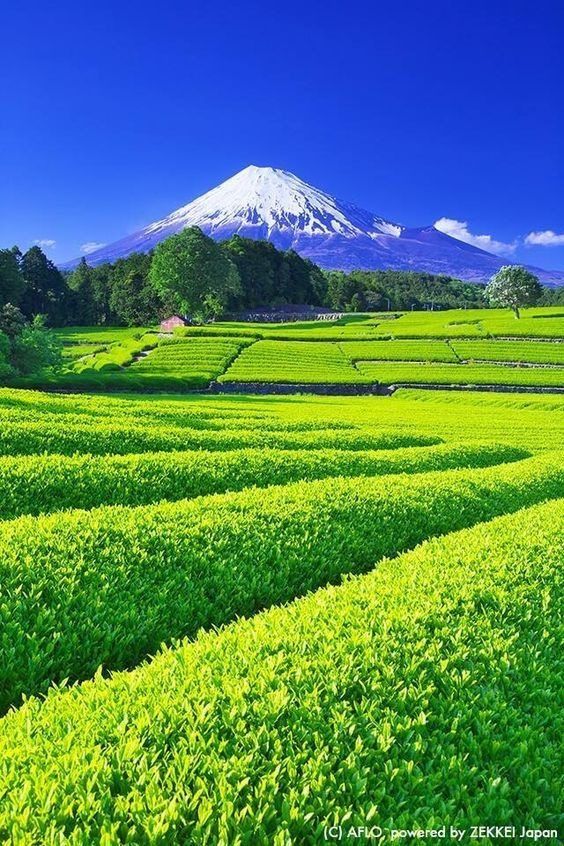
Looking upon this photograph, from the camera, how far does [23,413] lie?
→ 681 inches

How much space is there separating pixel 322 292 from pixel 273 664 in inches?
5874

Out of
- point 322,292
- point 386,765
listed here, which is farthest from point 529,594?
point 322,292

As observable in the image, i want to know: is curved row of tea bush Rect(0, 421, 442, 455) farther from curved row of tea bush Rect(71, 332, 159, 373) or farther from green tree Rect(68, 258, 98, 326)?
green tree Rect(68, 258, 98, 326)

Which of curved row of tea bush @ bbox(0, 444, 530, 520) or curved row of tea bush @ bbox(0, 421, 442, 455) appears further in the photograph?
curved row of tea bush @ bbox(0, 421, 442, 455)

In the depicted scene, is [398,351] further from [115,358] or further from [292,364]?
[115,358]

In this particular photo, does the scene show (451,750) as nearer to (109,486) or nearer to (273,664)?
(273,664)

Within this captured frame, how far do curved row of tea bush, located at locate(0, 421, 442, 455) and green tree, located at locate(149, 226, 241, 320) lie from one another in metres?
82.2

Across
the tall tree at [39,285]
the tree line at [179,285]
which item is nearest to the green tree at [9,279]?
the tree line at [179,285]

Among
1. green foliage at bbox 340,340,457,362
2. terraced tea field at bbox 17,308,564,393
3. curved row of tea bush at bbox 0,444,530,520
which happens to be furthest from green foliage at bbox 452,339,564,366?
curved row of tea bush at bbox 0,444,530,520

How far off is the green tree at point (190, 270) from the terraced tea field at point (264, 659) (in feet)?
296

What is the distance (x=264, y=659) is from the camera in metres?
4.80

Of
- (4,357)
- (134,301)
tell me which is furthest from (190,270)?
(4,357)

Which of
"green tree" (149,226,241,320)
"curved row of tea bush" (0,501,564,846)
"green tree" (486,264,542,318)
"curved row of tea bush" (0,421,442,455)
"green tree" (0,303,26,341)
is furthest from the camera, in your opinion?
"green tree" (486,264,542,318)

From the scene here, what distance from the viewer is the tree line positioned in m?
97.7
